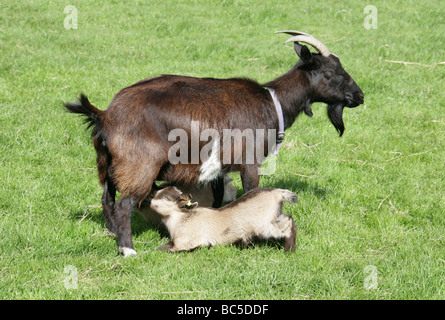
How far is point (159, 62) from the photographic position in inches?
390

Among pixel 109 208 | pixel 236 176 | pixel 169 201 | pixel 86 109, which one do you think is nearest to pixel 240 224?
pixel 169 201

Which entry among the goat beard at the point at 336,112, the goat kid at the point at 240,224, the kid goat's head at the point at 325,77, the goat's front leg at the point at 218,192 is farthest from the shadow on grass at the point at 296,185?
the goat kid at the point at 240,224

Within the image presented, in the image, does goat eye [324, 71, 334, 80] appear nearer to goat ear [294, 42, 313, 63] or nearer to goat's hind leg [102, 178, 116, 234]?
goat ear [294, 42, 313, 63]

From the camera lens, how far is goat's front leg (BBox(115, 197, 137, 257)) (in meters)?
4.64

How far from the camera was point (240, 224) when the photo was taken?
4773 mm

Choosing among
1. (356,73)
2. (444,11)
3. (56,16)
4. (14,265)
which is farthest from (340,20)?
(14,265)

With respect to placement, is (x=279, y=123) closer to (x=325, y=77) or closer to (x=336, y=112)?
(x=325, y=77)

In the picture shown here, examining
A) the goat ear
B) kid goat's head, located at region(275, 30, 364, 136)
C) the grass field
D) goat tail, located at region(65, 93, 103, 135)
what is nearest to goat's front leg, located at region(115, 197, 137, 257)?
the grass field

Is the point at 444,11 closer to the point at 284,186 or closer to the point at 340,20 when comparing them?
the point at 340,20

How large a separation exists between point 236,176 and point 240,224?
6.04 ft

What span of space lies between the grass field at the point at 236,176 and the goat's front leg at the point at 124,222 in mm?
128

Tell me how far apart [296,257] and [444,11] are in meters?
10.3

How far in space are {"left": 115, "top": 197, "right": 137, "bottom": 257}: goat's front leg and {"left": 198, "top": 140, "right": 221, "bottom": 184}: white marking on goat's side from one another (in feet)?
2.19

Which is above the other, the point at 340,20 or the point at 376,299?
the point at 340,20
